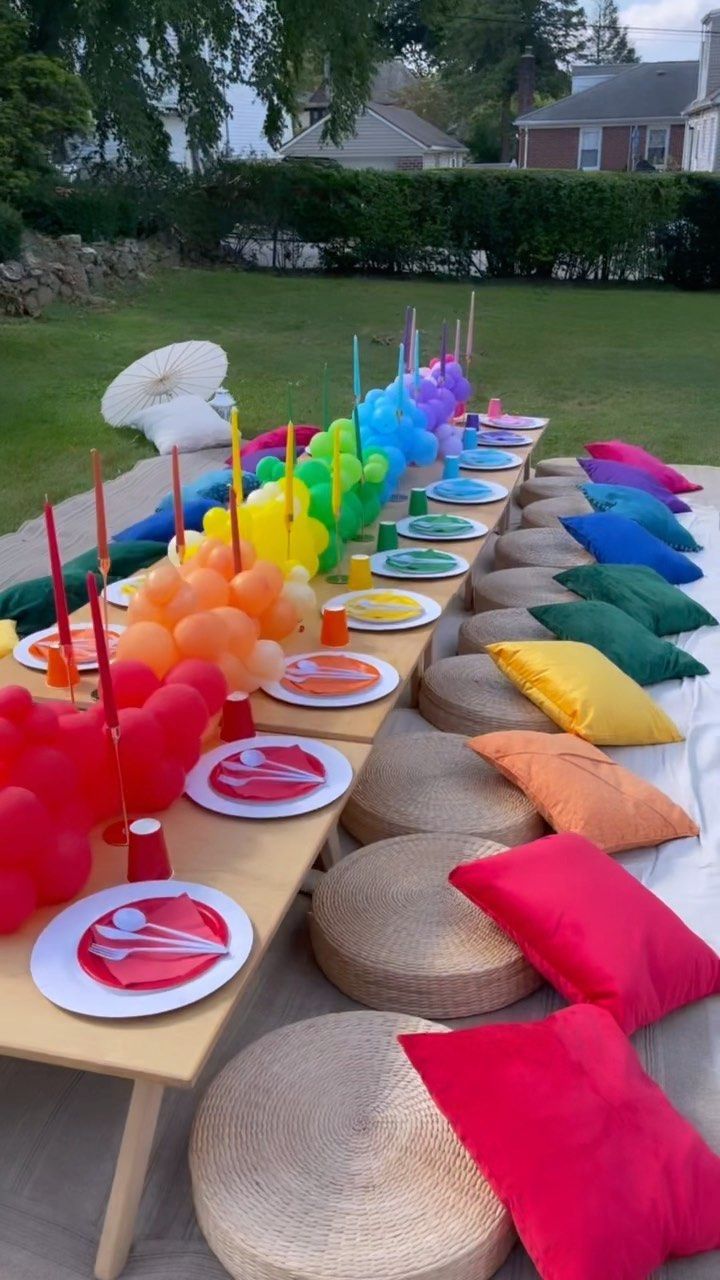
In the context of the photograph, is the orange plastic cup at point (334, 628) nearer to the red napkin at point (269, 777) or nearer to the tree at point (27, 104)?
the red napkin at point (269, 777)

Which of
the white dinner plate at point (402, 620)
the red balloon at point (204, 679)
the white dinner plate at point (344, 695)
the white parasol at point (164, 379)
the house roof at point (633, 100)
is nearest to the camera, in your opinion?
the red balloon at point (204, 679)

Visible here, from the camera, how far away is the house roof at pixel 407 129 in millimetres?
31578

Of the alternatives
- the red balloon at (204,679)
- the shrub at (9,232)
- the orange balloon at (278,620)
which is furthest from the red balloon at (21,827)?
the shrub at (9,232)

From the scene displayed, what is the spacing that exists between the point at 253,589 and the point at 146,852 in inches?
35.1

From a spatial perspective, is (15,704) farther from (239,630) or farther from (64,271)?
(64,271)

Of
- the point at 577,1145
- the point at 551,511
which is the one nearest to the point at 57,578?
the point at 577,1145

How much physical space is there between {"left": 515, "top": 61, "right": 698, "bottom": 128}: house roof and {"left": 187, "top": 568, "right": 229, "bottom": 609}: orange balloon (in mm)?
30874

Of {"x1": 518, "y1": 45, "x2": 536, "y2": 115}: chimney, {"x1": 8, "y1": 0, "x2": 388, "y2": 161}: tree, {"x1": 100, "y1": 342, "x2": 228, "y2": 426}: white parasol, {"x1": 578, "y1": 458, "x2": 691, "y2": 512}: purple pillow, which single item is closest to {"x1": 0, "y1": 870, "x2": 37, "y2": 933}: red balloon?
{"x1": 578, "y1": 458, "x2": 691, "y2": 512}: purple pillow

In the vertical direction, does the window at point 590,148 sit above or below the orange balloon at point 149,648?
above

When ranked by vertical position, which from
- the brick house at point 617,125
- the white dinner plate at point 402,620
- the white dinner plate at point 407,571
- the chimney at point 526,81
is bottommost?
the white dinner plate at point 402,620

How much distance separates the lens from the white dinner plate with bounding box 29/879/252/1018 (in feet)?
4.98

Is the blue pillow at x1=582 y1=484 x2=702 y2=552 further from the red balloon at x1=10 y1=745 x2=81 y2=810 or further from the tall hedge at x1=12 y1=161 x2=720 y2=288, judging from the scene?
the tall hedge at x1=12 y1=161 x2=720 y2=288

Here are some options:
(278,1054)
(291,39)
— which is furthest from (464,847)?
(291,39)

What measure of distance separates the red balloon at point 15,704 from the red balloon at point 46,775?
0.18 feet
